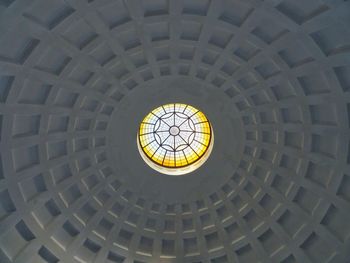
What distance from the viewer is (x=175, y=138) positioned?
90.5 ft

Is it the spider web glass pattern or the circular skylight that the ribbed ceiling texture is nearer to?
the circular skylight

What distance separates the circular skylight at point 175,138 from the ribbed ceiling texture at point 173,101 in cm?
95

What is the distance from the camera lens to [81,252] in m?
26.0

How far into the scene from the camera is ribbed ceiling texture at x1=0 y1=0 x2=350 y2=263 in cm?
2020

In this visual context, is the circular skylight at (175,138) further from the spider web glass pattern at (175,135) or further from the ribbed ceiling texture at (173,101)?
the ribbed ceiling texture at (173,101)

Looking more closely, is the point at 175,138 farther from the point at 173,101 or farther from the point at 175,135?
the point at 173,101

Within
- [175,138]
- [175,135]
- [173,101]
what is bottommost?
[175,138]

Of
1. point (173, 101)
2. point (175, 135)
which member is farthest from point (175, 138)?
point (173, 101)

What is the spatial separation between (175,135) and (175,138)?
217 mm

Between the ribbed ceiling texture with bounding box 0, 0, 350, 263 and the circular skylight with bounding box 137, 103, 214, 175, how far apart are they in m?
0.95

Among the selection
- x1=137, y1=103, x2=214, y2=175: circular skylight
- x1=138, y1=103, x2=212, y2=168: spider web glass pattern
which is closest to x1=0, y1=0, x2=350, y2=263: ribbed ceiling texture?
x1=137, y1=103, x2=214, y2=175: circular skylight

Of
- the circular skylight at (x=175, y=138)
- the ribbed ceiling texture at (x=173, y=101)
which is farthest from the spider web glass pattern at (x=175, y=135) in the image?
the ribbed ceiling texture at (x=173, y=101)

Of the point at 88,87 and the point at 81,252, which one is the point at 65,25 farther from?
the point at 81,252

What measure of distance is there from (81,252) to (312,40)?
1792cm
